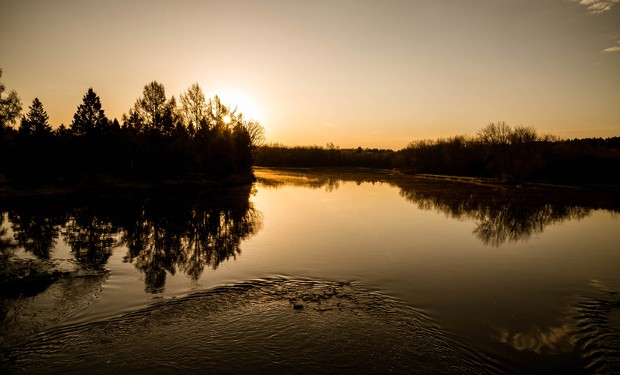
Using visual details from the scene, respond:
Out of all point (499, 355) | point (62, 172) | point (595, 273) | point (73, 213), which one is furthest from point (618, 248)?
point (62, 172)

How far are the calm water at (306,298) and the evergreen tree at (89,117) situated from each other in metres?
33.3

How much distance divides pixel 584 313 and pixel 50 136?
55.4 metres

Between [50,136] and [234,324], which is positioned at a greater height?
[50,136]

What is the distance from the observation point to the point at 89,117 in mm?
55781

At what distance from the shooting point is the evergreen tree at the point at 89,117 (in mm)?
54562

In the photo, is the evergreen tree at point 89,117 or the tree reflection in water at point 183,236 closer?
the tree reflection in water at point 183,236

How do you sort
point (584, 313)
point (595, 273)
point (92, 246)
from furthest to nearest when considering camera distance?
point (92, 246) → point (595, 273) → point (584, 313)

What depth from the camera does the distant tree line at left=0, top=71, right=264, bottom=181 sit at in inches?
1735

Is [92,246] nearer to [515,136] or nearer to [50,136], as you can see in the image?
[50,136]

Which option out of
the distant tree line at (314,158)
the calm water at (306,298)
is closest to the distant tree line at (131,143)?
the calm water at (306,298)

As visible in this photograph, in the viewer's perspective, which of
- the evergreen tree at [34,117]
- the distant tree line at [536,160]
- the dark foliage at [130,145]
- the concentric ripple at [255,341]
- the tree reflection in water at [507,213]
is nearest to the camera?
the concentric ripple at [255,341]

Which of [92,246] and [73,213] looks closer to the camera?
[92,246]

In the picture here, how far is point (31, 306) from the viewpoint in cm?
1097

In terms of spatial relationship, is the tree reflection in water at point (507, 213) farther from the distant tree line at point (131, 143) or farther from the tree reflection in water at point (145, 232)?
the distant tree line at point (131, 143)
